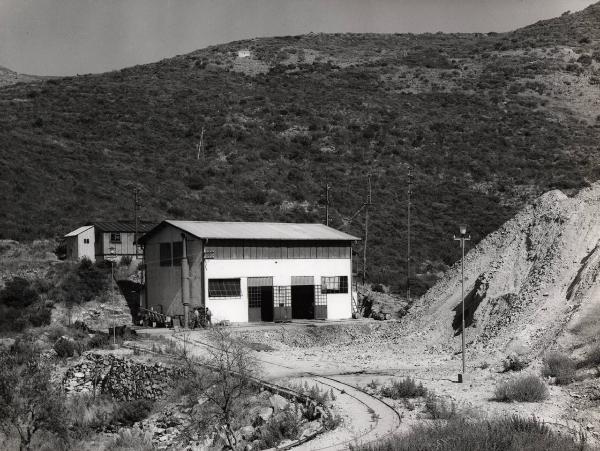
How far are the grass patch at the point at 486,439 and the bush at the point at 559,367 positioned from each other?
22.5ft

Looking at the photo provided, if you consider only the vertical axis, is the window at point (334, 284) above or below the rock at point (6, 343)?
above

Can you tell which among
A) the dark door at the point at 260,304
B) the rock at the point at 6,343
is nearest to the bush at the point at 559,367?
the dark door at the point at 260,304

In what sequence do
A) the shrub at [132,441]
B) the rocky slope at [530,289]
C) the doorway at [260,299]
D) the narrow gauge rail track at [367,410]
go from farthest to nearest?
1. the doorway at [260,299]
2. the rocky slope at [530,289]
3. the shrub at [132,441]
4. the narrow gauge rail track at [367,410]

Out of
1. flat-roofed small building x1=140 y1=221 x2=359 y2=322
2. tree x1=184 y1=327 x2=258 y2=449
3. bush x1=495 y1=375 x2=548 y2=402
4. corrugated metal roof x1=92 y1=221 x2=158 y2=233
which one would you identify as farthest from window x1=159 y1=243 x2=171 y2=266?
bush x1=495 y1=375 x2=548 y2=402

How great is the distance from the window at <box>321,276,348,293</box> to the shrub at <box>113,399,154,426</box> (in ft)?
58.0

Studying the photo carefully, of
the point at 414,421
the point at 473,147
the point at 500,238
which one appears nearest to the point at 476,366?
the point at 414,421

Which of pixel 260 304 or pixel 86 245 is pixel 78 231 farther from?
pixel 260 304

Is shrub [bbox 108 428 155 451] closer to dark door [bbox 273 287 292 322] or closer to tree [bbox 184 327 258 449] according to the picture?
tree [bbox 184 327 258 449]

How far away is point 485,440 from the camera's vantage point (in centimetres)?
1356

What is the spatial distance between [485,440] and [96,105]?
78.5 m

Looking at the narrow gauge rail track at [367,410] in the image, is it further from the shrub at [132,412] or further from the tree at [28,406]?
the tree at [28,406]

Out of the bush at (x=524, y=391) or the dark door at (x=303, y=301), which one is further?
the dark door at (x=303, y=301)

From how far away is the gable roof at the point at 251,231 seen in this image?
4009 centimetres

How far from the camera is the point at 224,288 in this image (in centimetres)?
3953
